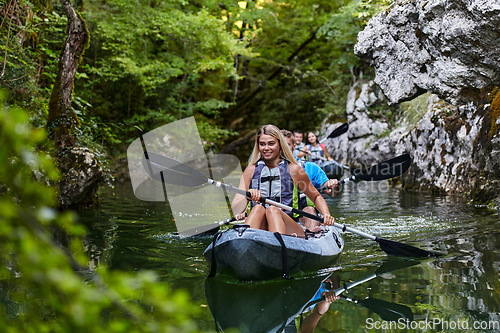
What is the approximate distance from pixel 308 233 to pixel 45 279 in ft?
11.5

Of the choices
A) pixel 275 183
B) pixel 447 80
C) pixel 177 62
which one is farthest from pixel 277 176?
pixel 177 62

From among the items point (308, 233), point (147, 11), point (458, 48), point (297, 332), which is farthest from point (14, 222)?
point (147, 11)

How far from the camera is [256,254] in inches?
124

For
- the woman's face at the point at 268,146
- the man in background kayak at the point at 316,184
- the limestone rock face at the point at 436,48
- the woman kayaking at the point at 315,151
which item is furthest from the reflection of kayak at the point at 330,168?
the woman's face at the point at 268,146

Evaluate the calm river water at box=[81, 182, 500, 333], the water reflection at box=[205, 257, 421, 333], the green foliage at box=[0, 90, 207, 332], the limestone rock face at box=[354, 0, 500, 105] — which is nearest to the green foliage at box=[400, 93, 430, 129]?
the calm river water at box=[81, 182, 500, 333]

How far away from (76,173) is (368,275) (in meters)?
5.02

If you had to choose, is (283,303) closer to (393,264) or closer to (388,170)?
(393,264)

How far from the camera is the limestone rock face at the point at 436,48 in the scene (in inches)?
179

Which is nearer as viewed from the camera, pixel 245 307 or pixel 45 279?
pixel 45 279

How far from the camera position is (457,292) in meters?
2.88

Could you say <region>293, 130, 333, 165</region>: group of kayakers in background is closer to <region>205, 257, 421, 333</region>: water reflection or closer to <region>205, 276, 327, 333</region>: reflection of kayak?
<region>205, 257, 421, 333</region>: water reflection

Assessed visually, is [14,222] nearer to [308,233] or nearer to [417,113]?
[308,233]

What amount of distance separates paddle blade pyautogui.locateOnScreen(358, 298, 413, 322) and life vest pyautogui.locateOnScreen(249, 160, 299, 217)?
4.69 ft

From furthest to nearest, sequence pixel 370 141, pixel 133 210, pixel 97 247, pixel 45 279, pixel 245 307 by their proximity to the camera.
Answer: pixel 370 141 < pixel 133 210 < pixel 97 247 < pixel 245 307 < pixel 45 279
